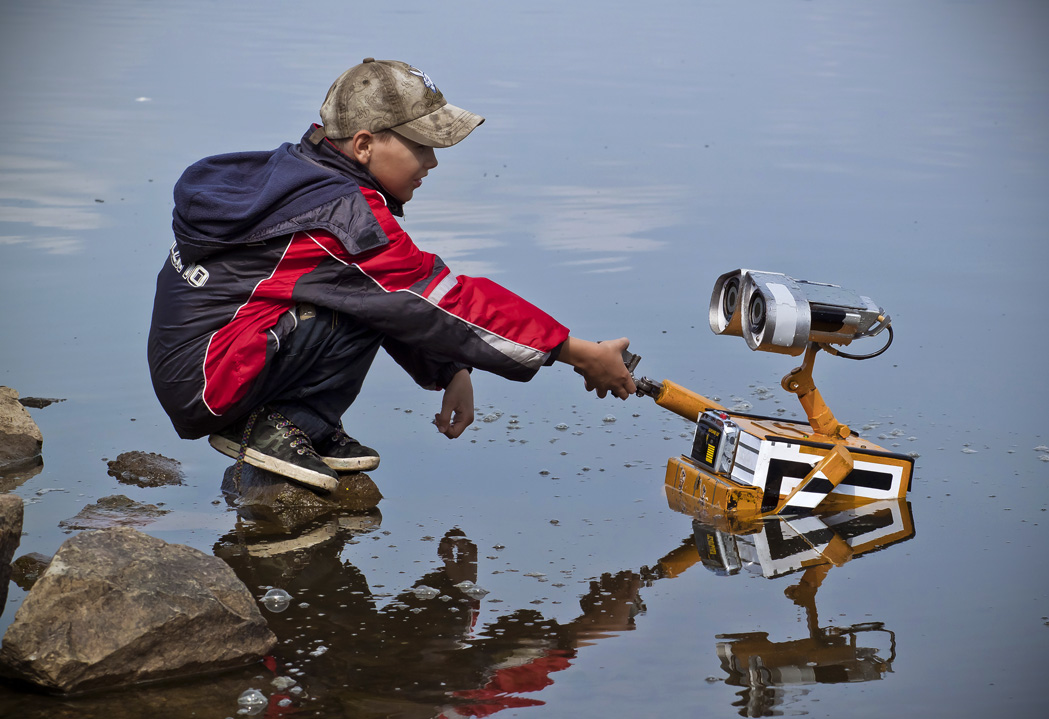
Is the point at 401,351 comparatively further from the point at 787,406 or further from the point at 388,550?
the point at 787,406

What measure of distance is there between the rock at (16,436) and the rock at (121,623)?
4.46 ft

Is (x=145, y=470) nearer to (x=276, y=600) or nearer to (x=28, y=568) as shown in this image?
(x=28, y=568)

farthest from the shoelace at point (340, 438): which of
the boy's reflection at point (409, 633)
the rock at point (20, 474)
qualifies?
the rock at point (20, 474)

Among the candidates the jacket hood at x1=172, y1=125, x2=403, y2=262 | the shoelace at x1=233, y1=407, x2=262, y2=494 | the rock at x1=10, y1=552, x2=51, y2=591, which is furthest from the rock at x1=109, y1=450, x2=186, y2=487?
the jacket hood at x1=172, y1=125, x2=403, y2=262

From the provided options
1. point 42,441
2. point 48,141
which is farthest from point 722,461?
point 48,141

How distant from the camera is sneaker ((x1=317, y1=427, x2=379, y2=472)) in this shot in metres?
3.30

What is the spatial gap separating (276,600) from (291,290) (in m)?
0.84

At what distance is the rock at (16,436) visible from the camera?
349cm

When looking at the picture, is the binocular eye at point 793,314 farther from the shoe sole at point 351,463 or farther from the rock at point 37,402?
the rock at point 37,402

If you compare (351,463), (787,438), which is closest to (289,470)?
(351,463)

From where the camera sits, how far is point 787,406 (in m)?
4.06

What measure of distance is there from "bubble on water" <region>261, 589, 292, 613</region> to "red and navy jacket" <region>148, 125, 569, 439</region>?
2.08 ft

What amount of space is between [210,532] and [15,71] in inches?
340

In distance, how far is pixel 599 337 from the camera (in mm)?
4645
